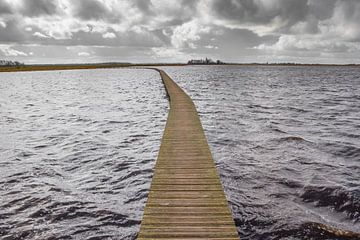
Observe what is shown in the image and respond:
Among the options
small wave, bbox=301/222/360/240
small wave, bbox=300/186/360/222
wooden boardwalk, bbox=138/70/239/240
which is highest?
wooden boardwalk, bbox=138/70/239/240

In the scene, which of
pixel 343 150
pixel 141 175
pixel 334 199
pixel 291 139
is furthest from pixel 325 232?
pixel 291 139

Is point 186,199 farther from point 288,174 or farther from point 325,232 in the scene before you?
point 288,174

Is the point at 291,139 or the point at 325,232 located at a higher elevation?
the point at 325,232

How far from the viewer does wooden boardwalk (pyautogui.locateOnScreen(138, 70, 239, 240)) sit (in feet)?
18.5

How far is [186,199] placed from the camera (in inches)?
271

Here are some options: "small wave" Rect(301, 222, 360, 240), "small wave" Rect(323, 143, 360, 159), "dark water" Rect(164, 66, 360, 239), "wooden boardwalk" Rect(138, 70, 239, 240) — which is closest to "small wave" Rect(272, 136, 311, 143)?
"dark water" Rect(164, 66, 360, 239)

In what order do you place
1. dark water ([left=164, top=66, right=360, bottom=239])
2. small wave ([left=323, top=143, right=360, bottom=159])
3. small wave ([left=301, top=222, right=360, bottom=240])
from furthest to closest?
small wave ([left=323, top=143, right=360, bottom=159])
dark water ([left=164, top=66, right=360, bottom=239])
small wave ([left=301, top=222, right=360, bottom=240])

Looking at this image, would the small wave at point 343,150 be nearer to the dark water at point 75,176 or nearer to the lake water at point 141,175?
the lake water at point 141,175

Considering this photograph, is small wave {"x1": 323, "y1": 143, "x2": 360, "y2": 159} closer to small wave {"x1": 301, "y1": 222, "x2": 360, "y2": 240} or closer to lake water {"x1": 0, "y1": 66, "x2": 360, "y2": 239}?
lake water {"x1": 0, "y1": 66, "x2": 360, "y2": 239}

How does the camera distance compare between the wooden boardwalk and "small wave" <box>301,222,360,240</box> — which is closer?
the wooden boardwalk

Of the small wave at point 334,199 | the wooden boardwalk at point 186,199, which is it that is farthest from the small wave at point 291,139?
the small wave at point 334,199

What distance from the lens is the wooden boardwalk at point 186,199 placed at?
5.65 m

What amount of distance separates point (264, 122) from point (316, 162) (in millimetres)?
8316

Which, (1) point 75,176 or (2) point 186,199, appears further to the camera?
(1) point 75,176
